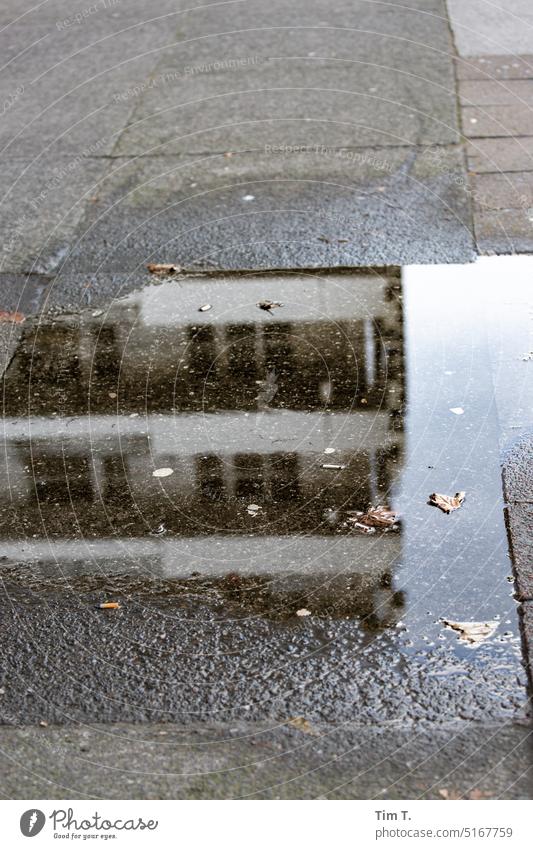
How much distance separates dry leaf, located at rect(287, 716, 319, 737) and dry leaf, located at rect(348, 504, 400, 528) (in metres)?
0.82

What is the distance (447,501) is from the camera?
3121 mm

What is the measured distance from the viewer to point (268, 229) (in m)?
4.95

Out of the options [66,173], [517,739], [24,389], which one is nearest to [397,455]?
[517,739]

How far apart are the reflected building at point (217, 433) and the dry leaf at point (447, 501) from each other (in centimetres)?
14

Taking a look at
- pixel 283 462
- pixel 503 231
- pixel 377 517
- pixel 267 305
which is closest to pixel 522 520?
pixel 377 517

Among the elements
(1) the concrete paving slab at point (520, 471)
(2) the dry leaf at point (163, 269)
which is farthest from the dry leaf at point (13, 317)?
(1) the concrete paving slab at point (520, 471)

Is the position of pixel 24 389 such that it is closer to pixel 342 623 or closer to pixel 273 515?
pixel 273 515

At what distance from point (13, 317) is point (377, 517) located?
217cm

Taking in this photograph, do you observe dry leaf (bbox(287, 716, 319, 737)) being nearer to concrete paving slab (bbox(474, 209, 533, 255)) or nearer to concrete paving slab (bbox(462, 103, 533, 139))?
concrete paving slab (bbox(474, 209, 533, 255))

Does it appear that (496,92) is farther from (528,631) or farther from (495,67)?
(528,631)

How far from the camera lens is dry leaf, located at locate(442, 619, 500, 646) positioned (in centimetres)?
259

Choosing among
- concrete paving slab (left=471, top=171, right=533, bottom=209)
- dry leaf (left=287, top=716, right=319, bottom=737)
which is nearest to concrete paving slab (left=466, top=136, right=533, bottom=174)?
concrete paving slab (left=471, top=171, right=533, bottom=209)

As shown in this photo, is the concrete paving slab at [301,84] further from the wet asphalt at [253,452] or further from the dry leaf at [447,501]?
the dry leaf at [447,501]

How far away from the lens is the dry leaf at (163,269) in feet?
15.4
